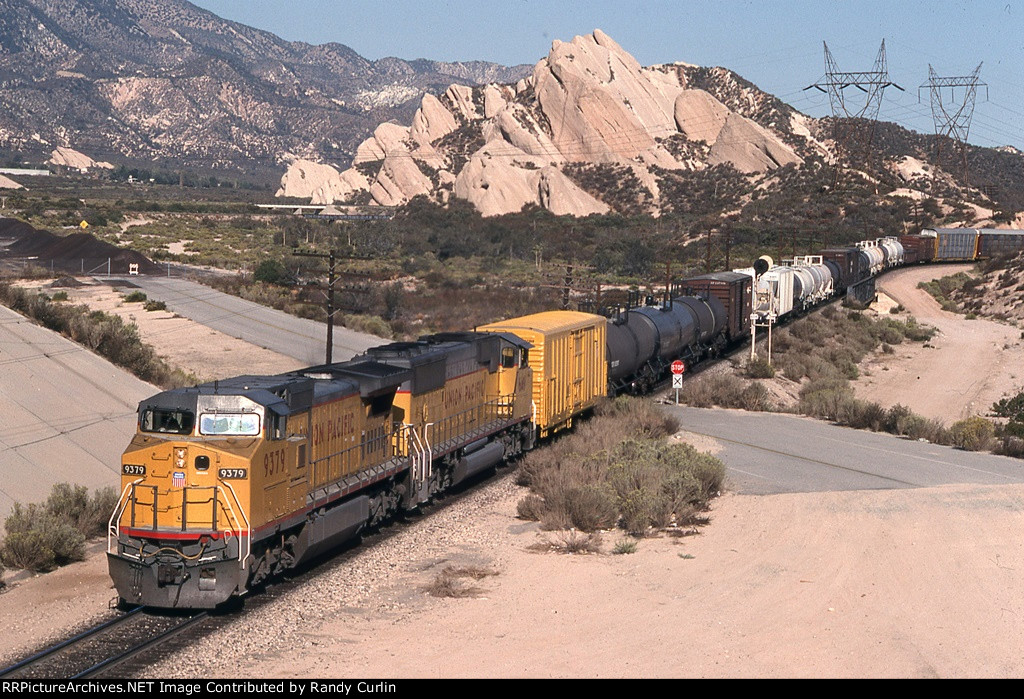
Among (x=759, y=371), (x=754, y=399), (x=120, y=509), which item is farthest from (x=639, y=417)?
(x=120, y=509)

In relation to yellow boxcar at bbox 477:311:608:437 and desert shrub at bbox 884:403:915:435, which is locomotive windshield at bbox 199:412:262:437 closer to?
yellow boxcar at bbox 477:311:608:437

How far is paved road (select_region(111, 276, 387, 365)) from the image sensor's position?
47.3 metres

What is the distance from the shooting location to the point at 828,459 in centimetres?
2795

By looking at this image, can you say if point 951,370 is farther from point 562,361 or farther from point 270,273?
point 270,273

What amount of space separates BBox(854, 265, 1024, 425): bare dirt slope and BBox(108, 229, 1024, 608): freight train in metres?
16.3

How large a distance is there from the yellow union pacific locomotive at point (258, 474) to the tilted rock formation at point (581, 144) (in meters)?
118

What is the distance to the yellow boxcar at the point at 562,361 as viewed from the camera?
27828 mm

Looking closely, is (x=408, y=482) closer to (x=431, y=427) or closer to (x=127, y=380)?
(x=431, y=427)

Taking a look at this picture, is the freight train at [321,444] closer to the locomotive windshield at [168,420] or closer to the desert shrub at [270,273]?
the locomotive windshield at [168,420]

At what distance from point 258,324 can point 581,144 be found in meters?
109

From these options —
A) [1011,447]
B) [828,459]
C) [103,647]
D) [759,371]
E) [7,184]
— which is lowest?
[103,647]

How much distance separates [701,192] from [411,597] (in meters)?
138

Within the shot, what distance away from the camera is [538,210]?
137m

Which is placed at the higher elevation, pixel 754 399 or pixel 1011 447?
pixel 754 399
